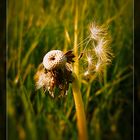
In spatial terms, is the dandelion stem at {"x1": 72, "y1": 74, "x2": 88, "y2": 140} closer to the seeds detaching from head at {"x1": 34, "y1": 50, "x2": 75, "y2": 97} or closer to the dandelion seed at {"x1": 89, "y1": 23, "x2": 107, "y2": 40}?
the seeds detaching from head at {"x1": 34, "y1": 50, "x2": 75, "y2": 97}

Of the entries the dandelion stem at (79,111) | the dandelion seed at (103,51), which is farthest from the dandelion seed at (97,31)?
the dandelion stem at (79,111)

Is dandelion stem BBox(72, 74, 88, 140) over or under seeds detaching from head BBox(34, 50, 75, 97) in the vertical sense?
under

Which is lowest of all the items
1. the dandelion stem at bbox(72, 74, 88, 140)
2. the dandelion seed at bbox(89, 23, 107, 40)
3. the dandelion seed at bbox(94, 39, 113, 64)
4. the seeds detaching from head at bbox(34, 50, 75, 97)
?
the dandelion stem at bbox(72, 74, 88, 140)

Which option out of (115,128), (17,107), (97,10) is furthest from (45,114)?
(97,10)

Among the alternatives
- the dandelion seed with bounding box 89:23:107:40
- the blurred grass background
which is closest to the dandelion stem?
the blurred grass background

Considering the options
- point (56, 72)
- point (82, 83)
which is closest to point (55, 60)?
point (56, 72)

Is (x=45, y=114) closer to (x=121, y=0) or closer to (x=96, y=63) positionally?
(x=96, y=63)
